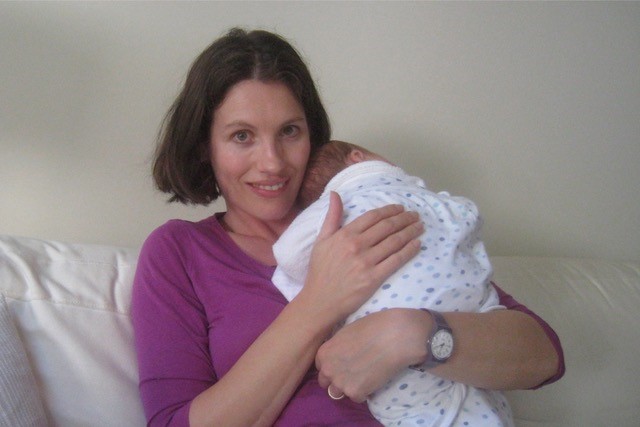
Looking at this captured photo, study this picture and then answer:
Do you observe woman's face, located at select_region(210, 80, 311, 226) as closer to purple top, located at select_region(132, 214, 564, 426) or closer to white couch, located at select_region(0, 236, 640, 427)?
purple top, located at select_region(132, 214, 564, 426)

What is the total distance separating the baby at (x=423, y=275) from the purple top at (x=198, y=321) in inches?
2.4

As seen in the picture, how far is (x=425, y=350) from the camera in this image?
779 mm

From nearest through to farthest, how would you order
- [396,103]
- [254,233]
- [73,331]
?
[73,331] < [254,233] < [396,103]

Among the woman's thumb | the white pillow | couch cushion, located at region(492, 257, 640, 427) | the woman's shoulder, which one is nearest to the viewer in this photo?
the white pillow

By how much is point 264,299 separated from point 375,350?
0.90 feet

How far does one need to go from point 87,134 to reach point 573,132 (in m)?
1.62

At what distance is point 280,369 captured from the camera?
2.74 ft

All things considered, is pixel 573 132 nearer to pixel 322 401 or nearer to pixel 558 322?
pixel 558 322

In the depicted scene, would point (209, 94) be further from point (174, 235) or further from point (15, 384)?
point (15, 384)

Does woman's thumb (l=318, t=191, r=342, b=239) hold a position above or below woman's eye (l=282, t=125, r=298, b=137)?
below

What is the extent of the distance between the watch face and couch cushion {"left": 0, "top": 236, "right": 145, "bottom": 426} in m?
0.57

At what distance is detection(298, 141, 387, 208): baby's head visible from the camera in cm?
109

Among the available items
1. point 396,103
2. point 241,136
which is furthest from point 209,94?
point 396,103

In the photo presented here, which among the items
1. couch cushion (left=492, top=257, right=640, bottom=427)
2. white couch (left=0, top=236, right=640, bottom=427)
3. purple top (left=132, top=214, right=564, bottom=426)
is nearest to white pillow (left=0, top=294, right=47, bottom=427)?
white couch (left=0, top=236, right=640, bottom=427)
